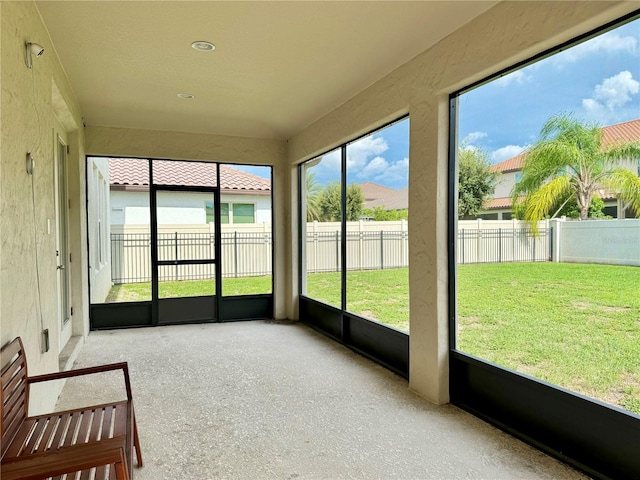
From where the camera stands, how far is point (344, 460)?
7.67ft

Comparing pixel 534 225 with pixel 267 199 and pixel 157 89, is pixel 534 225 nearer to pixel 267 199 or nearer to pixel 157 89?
pixel 157 89

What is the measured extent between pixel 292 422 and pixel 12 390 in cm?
164

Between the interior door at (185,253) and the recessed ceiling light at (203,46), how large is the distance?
9.70ft

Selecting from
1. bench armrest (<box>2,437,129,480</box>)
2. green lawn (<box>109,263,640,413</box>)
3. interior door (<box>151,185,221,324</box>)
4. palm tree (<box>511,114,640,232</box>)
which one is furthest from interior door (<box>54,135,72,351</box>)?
palm tree (<box>511,114,640,232</box>)

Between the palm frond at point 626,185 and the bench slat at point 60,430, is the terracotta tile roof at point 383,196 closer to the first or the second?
the palm frond at point 626,185

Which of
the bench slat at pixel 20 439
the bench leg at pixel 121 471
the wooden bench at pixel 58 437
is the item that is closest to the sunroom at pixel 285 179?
the wooden bench at pixel 58 437

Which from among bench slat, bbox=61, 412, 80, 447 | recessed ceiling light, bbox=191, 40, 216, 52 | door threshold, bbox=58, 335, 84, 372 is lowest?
door threshold, bbox=58, 335, 84, 372

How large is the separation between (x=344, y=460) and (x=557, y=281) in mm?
1642

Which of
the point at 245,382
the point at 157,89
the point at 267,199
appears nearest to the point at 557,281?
the point at 245,382

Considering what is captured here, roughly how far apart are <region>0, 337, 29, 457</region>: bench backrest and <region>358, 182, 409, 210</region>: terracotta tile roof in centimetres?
285

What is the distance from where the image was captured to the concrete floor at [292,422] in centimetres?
226

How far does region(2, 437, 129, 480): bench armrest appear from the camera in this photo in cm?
129

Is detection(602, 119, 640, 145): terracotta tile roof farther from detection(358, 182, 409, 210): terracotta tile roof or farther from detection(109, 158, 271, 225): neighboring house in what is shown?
detection(109, 158, 271, 225): neighboring house

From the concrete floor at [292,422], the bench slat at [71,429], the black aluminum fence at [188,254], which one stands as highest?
the black aluminum fence at [188,254]
